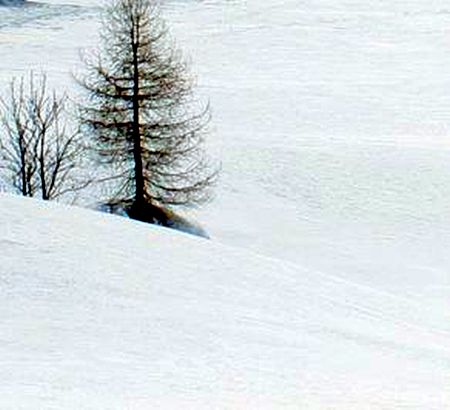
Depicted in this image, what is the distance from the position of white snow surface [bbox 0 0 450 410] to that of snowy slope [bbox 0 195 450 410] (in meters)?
0.03

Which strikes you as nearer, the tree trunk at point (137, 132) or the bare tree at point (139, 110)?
the tree trunk at point (137, 132)

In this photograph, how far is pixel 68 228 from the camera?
13.9 meters

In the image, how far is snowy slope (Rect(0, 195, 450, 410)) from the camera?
8258 millimetres

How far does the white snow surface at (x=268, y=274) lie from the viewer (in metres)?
8.69

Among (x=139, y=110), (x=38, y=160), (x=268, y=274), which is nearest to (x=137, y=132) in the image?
(x=139, y=110)

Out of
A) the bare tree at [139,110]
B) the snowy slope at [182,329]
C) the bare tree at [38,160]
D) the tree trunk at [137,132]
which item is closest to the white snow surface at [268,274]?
Answer: the snowy slope at [182,329]

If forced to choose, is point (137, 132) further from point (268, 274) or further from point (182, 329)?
point (182, 329)

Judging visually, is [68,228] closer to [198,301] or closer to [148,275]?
[148,275]

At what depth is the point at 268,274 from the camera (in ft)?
47.1

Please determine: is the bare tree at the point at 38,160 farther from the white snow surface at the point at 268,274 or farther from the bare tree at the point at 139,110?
the white snow surface at the point at 268,274

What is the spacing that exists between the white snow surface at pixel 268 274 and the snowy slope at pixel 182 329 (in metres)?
0.03

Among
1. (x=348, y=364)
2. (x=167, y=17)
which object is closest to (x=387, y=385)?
(x=348, y=364)

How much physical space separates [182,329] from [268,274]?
393 centimetres

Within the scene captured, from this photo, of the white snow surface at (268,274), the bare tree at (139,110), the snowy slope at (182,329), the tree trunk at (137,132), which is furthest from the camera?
the bare tree at (139,110)
